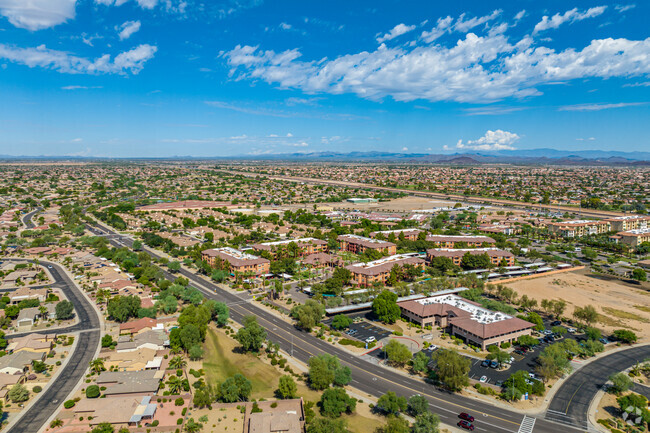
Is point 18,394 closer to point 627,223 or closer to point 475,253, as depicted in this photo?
point 475,253

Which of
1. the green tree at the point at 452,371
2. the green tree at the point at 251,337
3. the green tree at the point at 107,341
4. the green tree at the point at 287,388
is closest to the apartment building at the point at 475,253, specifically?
the green tree at the point at 452,371

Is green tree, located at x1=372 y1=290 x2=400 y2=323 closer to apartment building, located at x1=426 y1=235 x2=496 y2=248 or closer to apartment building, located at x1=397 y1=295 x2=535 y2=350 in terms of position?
apartment building, located at x1=397 y1=295 x2=535 y2=350

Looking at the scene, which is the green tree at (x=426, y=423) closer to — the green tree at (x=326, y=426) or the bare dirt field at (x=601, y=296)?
the green tree at (x=326, y=426)

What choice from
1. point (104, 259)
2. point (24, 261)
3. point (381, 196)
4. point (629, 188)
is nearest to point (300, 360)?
point (104, 259)

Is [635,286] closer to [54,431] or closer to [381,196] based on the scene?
[54,431]

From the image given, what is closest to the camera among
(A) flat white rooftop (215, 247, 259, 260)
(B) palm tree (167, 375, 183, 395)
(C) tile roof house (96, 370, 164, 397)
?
(C) tile roof house (96, 370, 164, 397)

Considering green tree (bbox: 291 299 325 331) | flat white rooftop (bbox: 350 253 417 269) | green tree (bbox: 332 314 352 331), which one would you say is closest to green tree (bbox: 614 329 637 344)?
green tree (bbox: 332 314 352 331)
